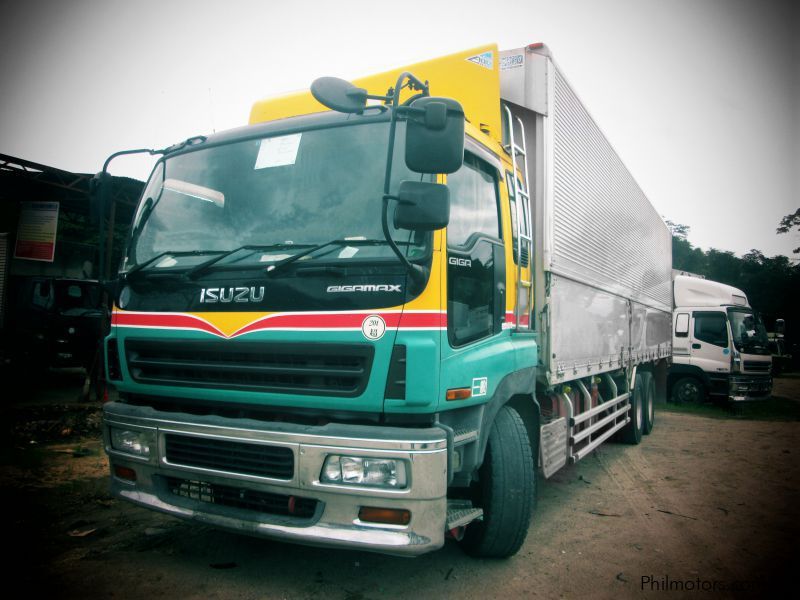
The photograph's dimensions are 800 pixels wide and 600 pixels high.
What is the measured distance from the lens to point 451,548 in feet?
12.3

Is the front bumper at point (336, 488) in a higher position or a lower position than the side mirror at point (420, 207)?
lower

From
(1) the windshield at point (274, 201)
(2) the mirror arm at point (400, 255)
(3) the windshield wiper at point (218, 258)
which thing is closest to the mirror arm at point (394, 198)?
(2) the mirror arm at point (400, 255)

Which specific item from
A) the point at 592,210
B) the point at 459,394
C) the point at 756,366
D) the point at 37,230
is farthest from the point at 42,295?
the point at 756,366

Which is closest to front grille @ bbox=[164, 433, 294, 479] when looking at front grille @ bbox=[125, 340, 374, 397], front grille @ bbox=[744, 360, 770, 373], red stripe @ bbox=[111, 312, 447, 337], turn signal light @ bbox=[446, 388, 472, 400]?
front grille @ bbox=[125, 340, 374, 397]

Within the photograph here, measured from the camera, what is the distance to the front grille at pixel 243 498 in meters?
2.81

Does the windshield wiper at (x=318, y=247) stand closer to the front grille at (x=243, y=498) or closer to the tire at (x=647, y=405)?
the front grille at (x=243, y=498)

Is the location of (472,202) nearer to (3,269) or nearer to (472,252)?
(472,252)

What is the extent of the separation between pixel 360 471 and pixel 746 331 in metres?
13.1

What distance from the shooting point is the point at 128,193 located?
449 inches

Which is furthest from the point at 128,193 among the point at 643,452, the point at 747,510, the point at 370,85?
the point at 747,510

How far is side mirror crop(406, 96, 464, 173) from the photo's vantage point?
2.62m

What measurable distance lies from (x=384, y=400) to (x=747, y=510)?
4.17 m

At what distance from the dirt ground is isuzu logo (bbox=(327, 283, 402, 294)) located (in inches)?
66.0

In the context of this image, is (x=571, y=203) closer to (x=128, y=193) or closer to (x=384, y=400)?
(x=384, y=400)
